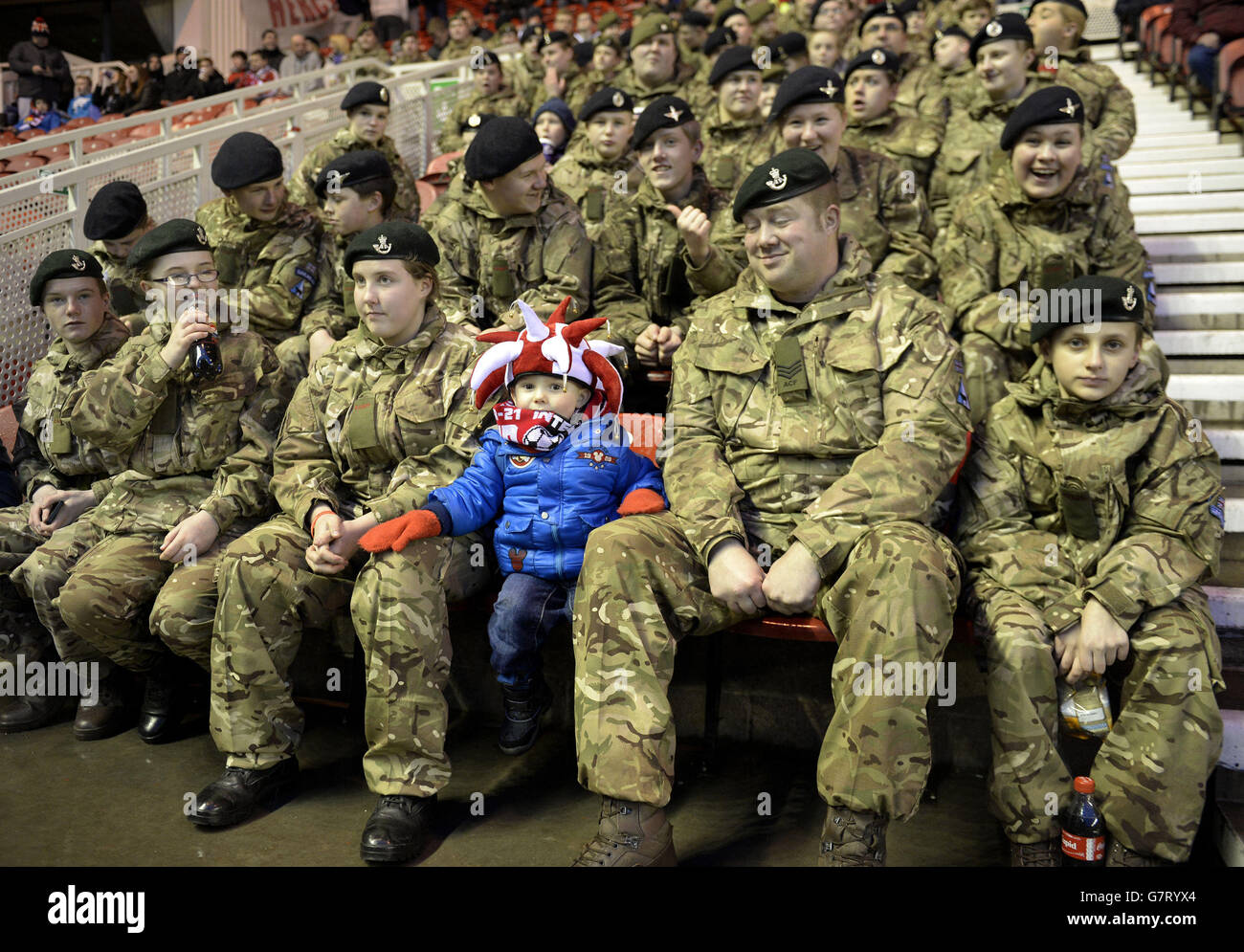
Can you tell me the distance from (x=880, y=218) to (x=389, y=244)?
2.09 m

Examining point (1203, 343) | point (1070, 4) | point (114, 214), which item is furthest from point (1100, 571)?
point (1070, 4)

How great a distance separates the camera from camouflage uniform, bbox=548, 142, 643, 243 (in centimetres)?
441

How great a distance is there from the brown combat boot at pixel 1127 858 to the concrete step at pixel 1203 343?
220 centimetres

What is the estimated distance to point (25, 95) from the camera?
11273 millimetres

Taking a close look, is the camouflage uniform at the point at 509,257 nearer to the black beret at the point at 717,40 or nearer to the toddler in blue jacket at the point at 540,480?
the toddler in blue jacket at the point at 540,480

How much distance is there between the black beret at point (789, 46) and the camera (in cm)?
649

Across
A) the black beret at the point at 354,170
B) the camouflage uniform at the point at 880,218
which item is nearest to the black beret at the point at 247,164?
the black beret at the point at 354,170

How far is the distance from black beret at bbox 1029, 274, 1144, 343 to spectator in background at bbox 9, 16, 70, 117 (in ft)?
39.2

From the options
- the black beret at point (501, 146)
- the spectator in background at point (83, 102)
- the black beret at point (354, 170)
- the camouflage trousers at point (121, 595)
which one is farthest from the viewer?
the spectator in background at point (83, 102)

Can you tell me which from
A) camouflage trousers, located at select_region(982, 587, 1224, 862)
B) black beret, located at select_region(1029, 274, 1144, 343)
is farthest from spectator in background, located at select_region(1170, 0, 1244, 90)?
camouflage trousers, located at select_region(982, 587, 1224, 862)

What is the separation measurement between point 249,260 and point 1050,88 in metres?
3.20

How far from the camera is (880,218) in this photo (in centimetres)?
405

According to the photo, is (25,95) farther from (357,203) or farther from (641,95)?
(357,203)

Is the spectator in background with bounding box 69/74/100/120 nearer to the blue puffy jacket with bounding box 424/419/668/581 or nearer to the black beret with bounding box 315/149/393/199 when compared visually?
the black beret with bounding box 315/149/393/199
